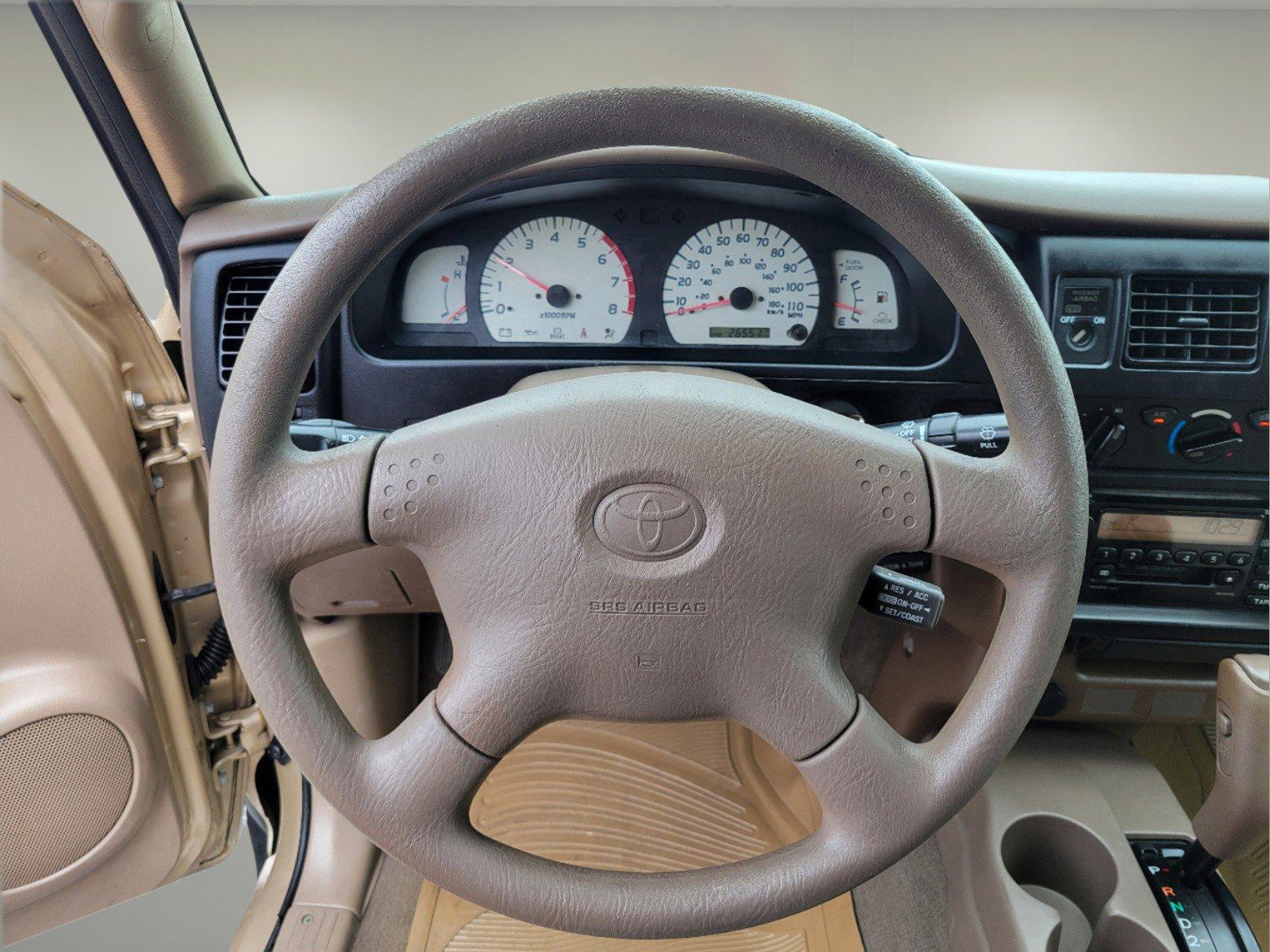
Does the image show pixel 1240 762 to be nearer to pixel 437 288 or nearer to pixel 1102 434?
pixel 1102 434

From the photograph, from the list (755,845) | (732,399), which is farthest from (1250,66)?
(755,845)

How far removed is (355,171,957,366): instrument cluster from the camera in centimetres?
101

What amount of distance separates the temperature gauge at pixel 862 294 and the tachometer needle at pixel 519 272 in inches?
14.6

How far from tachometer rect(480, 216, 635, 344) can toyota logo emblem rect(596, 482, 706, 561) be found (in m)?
0.50

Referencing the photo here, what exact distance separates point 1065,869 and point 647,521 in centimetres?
89

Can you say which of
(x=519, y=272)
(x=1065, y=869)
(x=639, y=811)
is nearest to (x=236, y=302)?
(x=519, y=272)

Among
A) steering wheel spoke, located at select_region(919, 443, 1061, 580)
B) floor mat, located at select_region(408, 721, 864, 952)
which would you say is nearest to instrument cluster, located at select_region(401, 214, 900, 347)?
steering wheel spoke, located at select_region(919, 443, 1061, 580)

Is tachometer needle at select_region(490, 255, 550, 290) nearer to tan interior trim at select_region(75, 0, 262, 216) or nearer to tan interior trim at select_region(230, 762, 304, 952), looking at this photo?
tan interior trim at select_region(75, 0, 262, 216)

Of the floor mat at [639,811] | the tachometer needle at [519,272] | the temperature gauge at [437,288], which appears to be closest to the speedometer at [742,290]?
the tachometer needle at [519,272]

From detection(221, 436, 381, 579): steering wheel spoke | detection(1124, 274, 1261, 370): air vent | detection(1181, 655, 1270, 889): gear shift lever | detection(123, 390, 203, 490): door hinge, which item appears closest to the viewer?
detection(221, 436, 381, 579): steering wheel spoke

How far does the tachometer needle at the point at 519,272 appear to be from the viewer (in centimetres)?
103

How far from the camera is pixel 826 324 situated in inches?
41.1

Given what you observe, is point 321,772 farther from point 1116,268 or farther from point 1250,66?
point 1250,66

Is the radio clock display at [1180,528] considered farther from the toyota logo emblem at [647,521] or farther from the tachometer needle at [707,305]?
the toyota logo emblem at [647,521]
